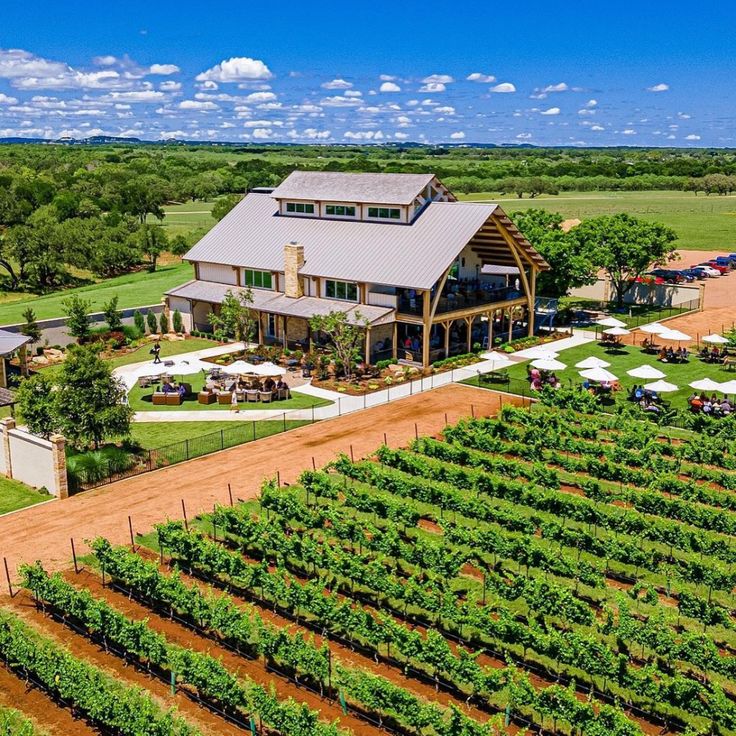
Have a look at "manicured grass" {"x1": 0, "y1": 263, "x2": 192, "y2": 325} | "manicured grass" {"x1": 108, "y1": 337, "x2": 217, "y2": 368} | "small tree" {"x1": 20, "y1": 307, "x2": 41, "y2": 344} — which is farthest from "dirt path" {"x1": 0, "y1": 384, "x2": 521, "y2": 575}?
"manicured grass" {"x1": 0, "y1": 263, "x2": 192, "y2": 325}

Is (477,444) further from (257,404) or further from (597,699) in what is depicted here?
(597,699)

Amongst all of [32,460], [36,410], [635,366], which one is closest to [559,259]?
[635,366]

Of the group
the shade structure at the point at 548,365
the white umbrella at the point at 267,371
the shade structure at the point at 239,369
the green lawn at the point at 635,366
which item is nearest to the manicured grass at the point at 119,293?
the shade structure at the point at 239,369

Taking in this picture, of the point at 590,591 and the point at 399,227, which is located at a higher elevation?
the point at 399,227

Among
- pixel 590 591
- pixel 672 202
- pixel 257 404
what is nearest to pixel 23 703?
pixel 590 591

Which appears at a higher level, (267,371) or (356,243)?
(356,243)

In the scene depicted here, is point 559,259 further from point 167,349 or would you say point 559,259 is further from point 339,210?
point 167,349

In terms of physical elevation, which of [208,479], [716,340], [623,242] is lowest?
[208,479]

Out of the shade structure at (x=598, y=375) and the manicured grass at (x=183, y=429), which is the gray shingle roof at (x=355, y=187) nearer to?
the shade structure at (x=598, y=375)
